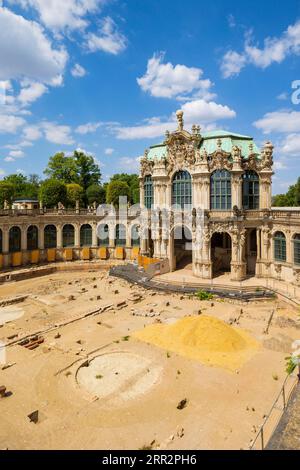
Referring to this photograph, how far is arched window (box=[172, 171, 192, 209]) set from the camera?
42.3 m

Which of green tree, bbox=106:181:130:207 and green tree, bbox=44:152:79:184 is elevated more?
green tree, bbox=44:152:79:184

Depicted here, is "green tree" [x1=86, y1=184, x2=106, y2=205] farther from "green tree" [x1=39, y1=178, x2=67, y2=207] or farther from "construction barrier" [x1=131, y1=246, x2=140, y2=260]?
"construction barrier" [x1=131, y1=246, x2=140, y2=260]

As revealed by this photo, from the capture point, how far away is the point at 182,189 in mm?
42812

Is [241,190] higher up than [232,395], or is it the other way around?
[241,190]

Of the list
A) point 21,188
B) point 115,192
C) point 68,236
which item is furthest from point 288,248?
point 21,188

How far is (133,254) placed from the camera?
2108 inches

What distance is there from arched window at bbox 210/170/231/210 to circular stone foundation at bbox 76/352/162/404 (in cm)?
2399

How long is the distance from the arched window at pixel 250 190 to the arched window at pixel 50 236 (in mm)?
31832

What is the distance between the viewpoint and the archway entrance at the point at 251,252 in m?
41.9

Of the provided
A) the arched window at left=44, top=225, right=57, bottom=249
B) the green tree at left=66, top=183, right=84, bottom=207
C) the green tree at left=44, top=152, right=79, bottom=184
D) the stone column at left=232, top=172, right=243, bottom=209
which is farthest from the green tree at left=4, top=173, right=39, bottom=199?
the stone column at left=232, top=172, right=243, bottom=209

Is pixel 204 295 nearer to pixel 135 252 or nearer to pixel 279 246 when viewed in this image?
pixel 279 246

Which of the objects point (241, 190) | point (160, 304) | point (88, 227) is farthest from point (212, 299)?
point (88, 227)
